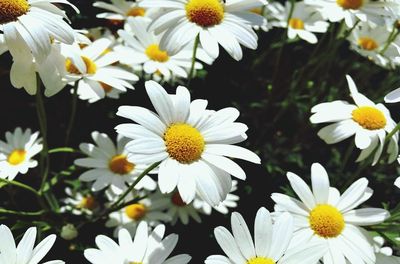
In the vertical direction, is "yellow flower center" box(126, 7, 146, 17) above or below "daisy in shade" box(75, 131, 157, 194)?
above

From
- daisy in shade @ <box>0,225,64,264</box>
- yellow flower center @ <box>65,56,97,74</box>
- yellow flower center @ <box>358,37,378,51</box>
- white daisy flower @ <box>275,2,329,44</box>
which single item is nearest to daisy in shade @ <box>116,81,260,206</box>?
daisy in shade @ <box>0,225,64,264</box>

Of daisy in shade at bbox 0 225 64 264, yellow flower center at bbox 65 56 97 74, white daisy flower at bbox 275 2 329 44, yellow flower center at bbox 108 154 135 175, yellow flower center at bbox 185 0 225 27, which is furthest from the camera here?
white daisy flower at bbox 275 2 329 44

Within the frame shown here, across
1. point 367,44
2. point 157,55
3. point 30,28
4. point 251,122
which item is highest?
point 30,28

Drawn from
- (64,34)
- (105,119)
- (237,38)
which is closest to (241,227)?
(237,38)

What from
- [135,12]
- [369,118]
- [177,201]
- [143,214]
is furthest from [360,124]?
[135,12]

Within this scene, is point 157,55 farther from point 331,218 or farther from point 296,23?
point 331,218

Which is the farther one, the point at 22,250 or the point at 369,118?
the point at 369,118

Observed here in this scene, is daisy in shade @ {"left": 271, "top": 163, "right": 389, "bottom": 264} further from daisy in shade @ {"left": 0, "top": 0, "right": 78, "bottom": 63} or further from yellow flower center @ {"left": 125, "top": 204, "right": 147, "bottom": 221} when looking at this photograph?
daisy in shade @ {"left": 0, "top": 0, "right": 78, "bottom": 63}
